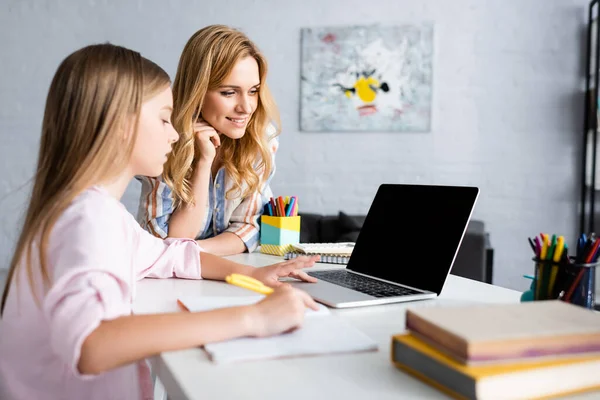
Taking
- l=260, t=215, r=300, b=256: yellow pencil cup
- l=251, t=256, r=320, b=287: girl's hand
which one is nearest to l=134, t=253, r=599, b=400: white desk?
l=251, t=256, r=320, b=287: girl's hand

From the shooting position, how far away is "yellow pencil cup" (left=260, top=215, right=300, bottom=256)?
1.52m

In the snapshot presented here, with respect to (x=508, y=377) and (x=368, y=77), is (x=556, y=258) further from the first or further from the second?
(x=368, y=77)

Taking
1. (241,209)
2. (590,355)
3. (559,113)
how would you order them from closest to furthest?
(590,355) → (241,209) → (559,113)

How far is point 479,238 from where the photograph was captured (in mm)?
2777

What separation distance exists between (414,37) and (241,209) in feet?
7.27

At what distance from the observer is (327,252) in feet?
4.61

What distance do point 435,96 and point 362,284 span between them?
8.61 feet

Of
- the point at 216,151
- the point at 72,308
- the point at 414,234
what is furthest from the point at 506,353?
the point at 216,151

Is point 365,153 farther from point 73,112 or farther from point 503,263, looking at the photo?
point 73,112

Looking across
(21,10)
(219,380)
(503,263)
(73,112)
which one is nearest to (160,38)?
(21,10)

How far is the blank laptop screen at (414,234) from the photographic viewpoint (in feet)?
3.26

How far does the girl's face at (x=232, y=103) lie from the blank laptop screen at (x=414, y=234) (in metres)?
0.57

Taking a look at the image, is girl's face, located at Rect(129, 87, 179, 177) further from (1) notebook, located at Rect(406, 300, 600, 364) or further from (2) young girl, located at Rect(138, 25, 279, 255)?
(2) young girl, located at Rect(138, 25, 279, 255)

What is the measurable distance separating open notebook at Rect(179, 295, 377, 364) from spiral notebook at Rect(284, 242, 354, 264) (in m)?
0.58
